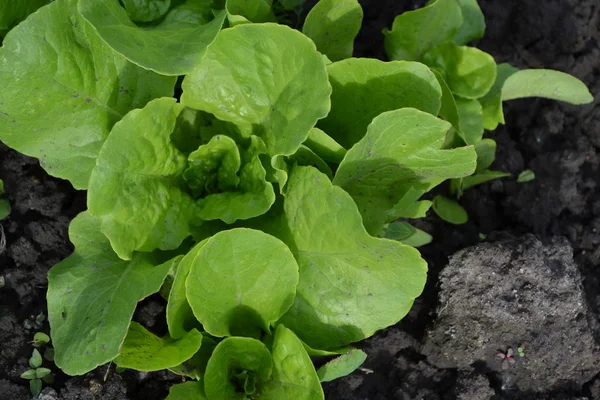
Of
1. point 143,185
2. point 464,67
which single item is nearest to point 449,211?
point 464,67

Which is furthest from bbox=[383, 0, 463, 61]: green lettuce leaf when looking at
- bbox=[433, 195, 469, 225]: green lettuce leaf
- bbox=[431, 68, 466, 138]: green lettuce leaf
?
bbox=[433, 195, 469, 225]: green lettuce leaf

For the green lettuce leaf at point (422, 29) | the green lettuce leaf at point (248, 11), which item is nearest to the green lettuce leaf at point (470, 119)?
the green lettuce leaf at point (422, 29)

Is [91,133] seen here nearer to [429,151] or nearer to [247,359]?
[247,359]

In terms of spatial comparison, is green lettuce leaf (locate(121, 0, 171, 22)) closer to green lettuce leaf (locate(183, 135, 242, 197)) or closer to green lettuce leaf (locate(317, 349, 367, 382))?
green lettuce leaf (locate(183, 135, 242, 197))

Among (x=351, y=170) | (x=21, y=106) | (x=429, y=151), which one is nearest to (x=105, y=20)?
(x=21, y=106)

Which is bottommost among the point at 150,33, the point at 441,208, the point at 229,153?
the point at 441,208

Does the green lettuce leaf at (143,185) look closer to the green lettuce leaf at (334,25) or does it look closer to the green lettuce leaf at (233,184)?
the green lettuce leaf at (233,184)

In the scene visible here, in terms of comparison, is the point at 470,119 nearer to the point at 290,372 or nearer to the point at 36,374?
the point at 290,372
